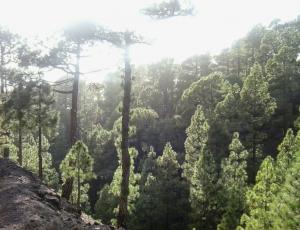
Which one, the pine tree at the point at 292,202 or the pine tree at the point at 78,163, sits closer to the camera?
the pine tree at the point at 292,202

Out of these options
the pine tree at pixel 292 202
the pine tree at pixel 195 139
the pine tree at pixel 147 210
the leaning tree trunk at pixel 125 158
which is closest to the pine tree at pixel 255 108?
the pine tree at pixel 195 139

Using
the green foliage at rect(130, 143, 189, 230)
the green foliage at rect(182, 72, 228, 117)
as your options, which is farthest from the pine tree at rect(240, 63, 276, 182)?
the green foliage at rect(182, 72, 228, 117)

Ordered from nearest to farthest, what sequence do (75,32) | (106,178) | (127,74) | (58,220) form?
(58,220) < (127,74) < (75,32) < (106,178)

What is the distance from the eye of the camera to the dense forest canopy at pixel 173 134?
1764cm

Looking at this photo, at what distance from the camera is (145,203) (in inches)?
1453

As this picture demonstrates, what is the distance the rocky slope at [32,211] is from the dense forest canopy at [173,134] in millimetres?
2696

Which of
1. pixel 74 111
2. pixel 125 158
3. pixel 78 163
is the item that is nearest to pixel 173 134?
pixel 78 163

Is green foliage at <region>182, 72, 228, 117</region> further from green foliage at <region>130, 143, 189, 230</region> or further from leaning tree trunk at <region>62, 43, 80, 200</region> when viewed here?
leaning tree trunk at <region>62, 43, 80, 200</region>

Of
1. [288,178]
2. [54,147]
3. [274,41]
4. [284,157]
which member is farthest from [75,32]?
[54,147]

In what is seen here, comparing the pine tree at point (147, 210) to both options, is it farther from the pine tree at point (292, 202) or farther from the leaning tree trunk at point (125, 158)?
the pine tree at point (292, 202)

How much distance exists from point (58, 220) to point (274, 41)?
50.2 meters

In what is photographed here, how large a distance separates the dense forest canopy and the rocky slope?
270 cm

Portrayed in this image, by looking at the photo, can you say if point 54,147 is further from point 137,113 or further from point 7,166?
point 137,113

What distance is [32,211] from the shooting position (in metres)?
12.6
